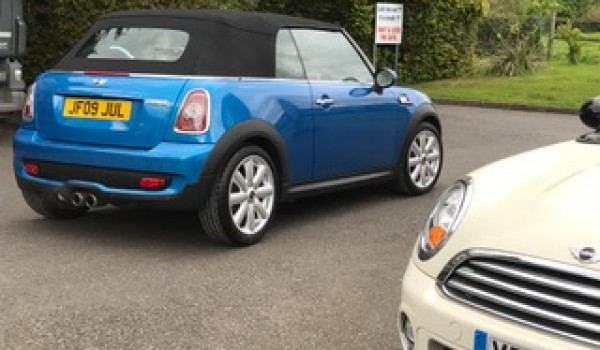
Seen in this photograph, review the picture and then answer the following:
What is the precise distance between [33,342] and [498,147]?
318 inches

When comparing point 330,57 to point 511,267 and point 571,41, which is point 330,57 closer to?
point 511,267

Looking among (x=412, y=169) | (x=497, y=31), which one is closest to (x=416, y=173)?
(x=412, y=169)

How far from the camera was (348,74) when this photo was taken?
638cm

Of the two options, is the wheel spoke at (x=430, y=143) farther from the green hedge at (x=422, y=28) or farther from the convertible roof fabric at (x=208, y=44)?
the green hedge at (x=422, y=28)

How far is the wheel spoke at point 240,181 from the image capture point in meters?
5.20

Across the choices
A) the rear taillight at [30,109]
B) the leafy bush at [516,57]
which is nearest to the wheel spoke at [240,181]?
the rear taillight at [30,109]

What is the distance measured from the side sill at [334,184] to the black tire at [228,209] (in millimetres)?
368

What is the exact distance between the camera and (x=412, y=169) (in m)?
7.07

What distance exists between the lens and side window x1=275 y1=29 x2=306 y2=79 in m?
5.74

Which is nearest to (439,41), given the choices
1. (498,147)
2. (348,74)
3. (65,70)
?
(498,147)

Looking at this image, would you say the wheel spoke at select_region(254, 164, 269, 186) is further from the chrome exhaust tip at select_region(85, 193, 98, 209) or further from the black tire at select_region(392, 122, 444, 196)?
the black tire at select_region(392, 122, 444, 196)

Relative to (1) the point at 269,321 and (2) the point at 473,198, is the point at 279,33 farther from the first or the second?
(2) the point at 473,198

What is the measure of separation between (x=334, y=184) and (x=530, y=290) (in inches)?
144

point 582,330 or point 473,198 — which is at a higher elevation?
point 473,198
